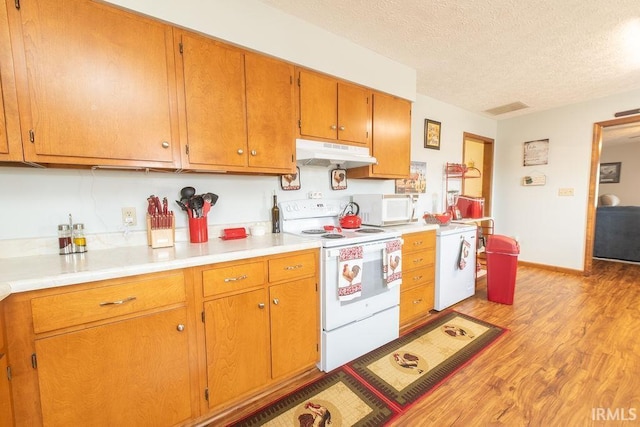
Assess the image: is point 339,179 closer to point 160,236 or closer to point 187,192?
point 187,192

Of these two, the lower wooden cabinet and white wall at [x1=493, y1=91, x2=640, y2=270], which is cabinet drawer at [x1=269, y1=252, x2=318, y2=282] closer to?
the lower wooden cabinet

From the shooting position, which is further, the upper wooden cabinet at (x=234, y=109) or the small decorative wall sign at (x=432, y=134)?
the small decorative wall sign at (x=432, y=134)

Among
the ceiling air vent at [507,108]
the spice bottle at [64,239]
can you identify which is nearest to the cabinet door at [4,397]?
the spice bottle at [64,239]

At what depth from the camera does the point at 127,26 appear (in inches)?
53.4

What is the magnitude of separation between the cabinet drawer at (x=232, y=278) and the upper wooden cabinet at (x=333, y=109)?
108cm

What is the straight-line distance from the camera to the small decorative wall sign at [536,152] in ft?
13.4

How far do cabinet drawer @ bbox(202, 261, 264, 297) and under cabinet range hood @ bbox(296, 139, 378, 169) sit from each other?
0.88 meters

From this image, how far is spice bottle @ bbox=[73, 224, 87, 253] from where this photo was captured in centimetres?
145

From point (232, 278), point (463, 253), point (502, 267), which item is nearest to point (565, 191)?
point (502, 267)

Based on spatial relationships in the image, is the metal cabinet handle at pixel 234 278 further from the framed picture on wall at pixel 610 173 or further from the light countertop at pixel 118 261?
the framed picture on wall at pixel 610 173

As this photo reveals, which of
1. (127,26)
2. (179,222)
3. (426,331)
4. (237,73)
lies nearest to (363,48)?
(237,73)

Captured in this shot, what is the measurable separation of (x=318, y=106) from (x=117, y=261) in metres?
1.64

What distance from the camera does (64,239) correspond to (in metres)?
1.42

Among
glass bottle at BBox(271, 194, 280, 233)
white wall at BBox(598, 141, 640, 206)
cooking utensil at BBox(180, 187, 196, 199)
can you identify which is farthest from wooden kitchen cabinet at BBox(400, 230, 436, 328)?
white wall at BBox(598, 141, 640, 206)
